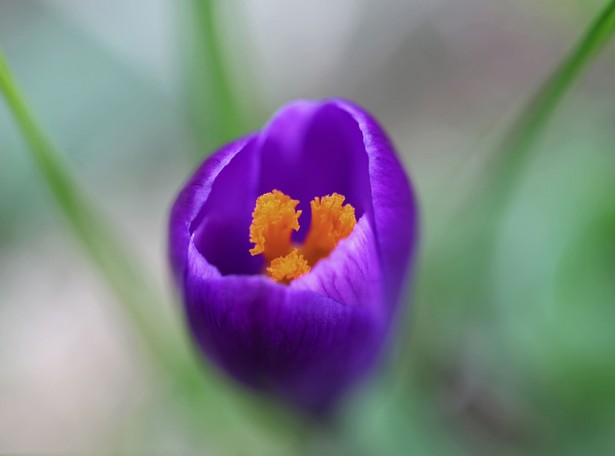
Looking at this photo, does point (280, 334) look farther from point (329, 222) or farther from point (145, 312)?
point (145, 312)

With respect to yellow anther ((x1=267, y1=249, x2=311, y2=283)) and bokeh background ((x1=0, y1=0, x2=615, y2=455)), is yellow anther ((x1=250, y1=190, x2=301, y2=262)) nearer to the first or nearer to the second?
yellow anther ((x1=267, y1=249, x2=311, y2=283))

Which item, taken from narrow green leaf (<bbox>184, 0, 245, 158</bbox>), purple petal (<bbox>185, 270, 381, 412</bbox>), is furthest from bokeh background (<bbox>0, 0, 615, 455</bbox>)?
purple petal (<bbox>185, 270, 381, 412</bbox>)

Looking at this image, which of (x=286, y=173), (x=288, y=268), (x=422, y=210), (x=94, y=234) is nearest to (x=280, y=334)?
(x=288, y=268)

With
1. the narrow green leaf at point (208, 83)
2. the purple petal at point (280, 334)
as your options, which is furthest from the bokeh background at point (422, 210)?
the purple petal at point (280, 334)

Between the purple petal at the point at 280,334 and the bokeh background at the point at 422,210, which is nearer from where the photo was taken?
the purple petal at the point at 280,334

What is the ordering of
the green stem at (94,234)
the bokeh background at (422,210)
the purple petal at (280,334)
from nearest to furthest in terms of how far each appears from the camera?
the purple petal at (280,334) < the green stem at (94,234) < the bokeh background at (422,210)

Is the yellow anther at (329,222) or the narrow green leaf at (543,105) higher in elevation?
the narrow green leaf at (543,105)

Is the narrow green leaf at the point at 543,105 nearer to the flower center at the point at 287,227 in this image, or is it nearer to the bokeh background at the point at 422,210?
the bokeh background at the point at 422,210
